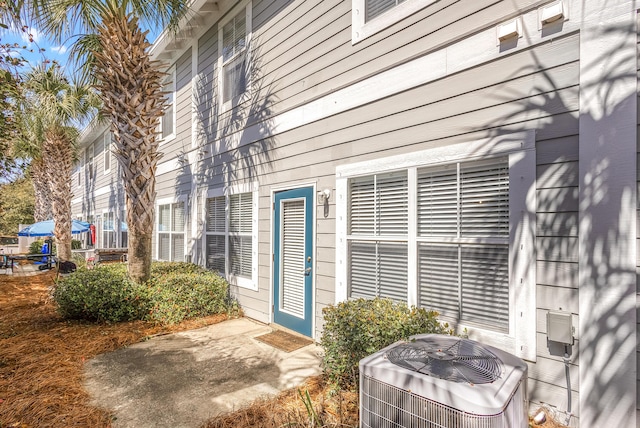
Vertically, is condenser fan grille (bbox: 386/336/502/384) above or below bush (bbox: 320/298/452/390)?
above

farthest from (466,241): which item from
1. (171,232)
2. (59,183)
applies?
(59,183)

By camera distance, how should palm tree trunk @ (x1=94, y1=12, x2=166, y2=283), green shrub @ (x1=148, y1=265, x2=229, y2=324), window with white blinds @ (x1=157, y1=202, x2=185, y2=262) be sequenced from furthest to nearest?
1. window with white blinds @ (x1=157, y1=202, x2=185, y2=262)
2. palm tree trunk @ (x1=94, y1=12, x2=166, y2=283)
3. green shrub @ (x1=148, y1=265, x2=229, y2=324)

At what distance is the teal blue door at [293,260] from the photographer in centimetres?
502

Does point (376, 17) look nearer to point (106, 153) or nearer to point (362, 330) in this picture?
point (362, 330)

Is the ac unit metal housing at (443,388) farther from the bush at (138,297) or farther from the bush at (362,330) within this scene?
the bush at (138,297)

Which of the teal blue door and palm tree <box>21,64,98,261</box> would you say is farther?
palm tree <box>21,64,98,261</box>

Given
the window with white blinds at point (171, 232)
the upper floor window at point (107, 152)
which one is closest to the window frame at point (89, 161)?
the upper floor window at point (107, 152)

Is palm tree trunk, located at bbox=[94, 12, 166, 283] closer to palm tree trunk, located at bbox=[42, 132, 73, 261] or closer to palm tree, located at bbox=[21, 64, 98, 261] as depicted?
palm tree, located at bbox=[21, 64, 98, 261]

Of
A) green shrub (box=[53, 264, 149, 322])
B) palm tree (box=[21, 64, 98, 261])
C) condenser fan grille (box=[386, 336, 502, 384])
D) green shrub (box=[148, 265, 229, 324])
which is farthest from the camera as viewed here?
palm tree (box=[21, 64, 98, 261])

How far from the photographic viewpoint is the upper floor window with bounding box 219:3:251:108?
6.50m

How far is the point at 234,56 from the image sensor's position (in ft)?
22.4

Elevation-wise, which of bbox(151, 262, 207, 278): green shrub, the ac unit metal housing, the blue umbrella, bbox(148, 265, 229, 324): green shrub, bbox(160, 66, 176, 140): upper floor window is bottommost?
bbox(148, 265, 229, 324): green shrub

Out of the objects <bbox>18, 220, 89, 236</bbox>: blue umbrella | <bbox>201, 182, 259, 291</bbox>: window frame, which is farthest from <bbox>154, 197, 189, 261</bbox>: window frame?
<bbox>18, 220, 89, 236</bbox>: blue umbrella

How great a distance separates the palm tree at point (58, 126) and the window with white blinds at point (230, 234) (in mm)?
6303
